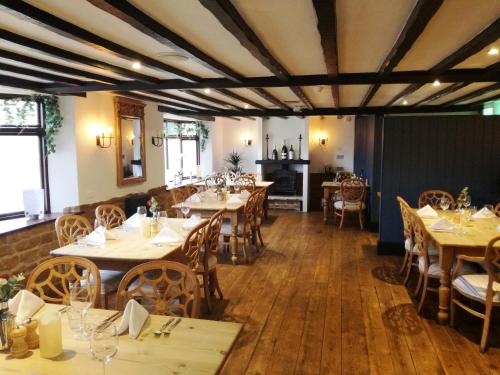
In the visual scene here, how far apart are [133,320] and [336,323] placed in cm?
234

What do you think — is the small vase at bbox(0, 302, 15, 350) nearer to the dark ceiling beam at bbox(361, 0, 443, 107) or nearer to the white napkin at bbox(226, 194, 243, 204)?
the dark ceiling beam at bbox(361, 0, 443, 107)

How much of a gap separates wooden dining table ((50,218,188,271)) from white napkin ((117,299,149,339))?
3.89 feet

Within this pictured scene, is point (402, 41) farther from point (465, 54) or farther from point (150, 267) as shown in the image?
point (150, 267)

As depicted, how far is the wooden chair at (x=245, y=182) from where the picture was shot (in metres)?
7.84

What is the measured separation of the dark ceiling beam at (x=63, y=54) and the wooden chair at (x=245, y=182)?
3.72m

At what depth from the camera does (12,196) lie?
494cm

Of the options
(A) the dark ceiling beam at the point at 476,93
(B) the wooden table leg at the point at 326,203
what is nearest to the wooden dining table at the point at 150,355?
(A) the dark ceiling beam at the point at 476,93

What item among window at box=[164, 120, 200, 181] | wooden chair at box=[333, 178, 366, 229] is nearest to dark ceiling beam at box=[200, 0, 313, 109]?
wooden chair at box=[333, 178, 366, 229]

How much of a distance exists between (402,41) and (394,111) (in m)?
5.18

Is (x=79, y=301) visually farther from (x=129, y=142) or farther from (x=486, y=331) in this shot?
(x=129, y=142)

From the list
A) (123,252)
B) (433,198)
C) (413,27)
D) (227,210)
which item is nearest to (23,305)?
(123,252)

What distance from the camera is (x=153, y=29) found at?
2.57m

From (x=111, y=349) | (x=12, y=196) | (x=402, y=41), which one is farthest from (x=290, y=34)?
(x=12, y=196)

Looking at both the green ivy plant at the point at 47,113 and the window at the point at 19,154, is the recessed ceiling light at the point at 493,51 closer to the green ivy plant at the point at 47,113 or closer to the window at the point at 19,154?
the green ivy plant at the point at 47,113
